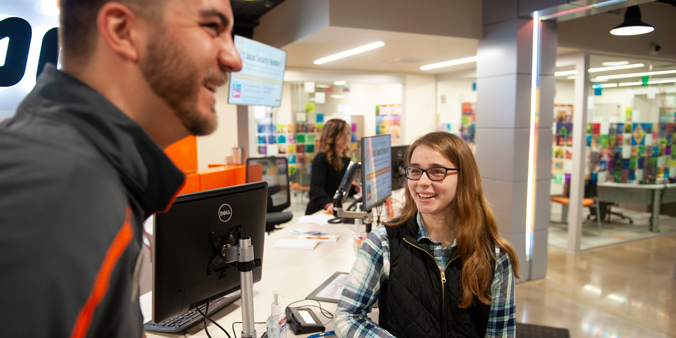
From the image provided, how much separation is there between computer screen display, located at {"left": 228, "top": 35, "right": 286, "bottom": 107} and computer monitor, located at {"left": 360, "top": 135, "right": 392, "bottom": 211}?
1603mm

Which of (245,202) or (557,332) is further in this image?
(557,332)

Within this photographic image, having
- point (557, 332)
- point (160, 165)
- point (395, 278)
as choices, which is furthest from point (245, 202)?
point (557, 332)

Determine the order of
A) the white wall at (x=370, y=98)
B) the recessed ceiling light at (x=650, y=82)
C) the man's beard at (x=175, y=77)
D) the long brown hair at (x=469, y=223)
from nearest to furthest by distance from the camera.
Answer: the man's beard at (x=175, y=77) → the long brown hair at (x=469, y=223) → the recessed ceiling light at (x=650, y=82) → the white wall at (x=370, y=98)

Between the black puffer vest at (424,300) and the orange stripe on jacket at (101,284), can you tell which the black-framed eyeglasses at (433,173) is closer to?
the black puffer vest at (424,300)

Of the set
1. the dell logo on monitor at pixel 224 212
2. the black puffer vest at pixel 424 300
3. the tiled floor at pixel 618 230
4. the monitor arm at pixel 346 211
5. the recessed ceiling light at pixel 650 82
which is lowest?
the tiled floor at pixel 618 230

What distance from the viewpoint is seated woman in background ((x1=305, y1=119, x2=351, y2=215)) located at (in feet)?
12.2

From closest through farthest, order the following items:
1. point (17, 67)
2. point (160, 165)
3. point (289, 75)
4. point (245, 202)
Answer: point (160, 165), point (245, 202), point (17, 67), point (289, 75)

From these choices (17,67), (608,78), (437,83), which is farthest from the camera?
(437,83)

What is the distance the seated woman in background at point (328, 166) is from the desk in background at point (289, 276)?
807 mm

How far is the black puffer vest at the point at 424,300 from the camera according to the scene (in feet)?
4.53

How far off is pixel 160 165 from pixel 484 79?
426cm

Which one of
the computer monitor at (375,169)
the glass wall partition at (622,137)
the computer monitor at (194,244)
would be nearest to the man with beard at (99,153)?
the computer monitor at (194,244)

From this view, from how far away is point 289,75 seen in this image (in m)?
6.28

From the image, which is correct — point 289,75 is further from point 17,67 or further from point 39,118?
point 39,118
